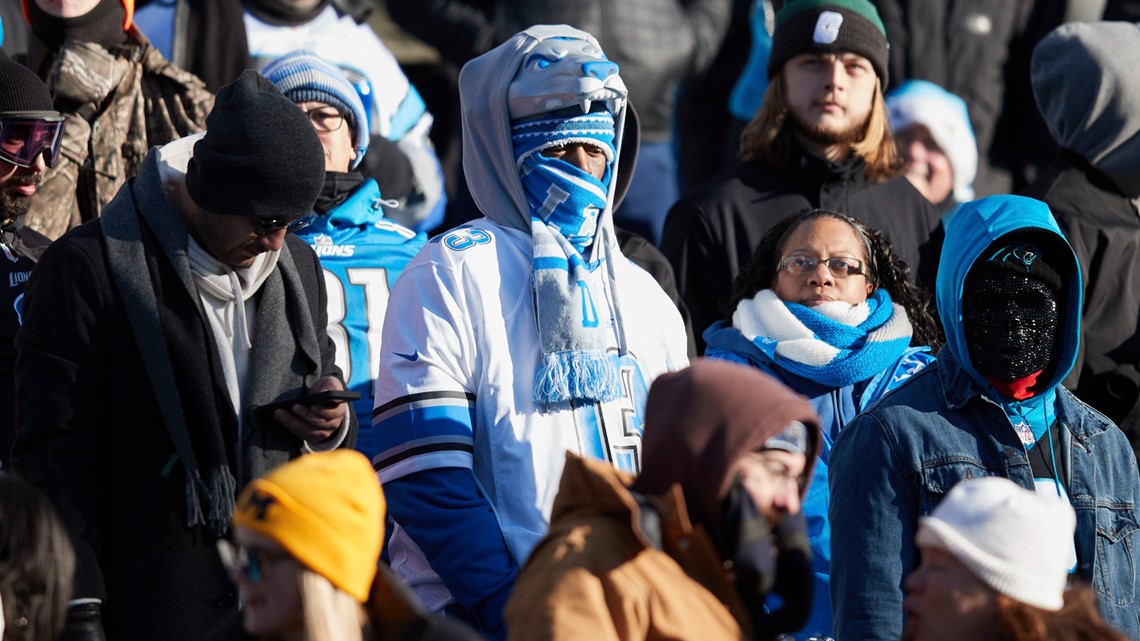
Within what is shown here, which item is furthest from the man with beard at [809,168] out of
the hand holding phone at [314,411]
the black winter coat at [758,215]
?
the hand holding phone at [314,411]

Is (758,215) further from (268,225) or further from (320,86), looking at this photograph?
(268,225)

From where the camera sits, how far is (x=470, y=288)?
438 centimetres

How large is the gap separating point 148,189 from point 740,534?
1.82m

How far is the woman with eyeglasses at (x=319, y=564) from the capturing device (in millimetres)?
3211

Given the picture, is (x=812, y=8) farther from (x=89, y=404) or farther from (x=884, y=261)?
(x=89, y=404)

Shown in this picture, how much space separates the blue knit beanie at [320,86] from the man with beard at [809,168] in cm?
124

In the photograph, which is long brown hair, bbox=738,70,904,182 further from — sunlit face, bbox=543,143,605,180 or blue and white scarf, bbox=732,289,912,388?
sunlit face, bbox=543,143,605,180

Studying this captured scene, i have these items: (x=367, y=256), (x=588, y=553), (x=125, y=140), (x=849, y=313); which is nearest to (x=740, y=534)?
(x=588, y=553)

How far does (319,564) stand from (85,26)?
3.42 metres

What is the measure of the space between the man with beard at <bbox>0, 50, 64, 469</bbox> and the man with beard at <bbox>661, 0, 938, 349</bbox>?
2.32 metres

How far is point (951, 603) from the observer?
335 cm

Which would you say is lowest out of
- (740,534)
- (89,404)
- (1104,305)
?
(1104,305)

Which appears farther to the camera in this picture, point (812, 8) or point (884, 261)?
point (812, 8)

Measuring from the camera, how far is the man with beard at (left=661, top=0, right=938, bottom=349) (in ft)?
21.1
